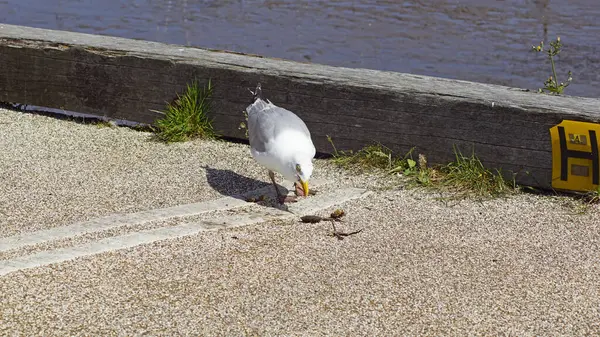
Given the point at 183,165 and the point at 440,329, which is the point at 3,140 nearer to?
the point at 183,165

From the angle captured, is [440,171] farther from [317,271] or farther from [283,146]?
[317,271]

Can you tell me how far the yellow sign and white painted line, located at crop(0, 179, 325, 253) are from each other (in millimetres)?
1566

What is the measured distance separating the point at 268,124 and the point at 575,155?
1.65m

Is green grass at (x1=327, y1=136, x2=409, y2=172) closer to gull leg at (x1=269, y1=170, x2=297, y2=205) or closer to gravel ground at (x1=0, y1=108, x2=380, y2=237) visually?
gravel ground at (x1=0, y1=108, x2=380, y2=237)

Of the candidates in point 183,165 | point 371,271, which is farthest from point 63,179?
point 371,271

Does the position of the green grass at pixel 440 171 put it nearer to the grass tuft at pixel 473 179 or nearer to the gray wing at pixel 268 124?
the grass tuft at pixel 473 179

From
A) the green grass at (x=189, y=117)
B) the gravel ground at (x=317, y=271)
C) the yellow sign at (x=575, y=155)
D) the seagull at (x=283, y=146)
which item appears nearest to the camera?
the gravel ground at (x=317, y=271)

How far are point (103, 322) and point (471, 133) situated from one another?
2582 mm

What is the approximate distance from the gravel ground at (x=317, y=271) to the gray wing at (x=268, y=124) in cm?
40

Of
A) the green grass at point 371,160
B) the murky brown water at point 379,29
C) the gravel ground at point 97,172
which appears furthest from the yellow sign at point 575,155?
the murky brown water at point 379,29

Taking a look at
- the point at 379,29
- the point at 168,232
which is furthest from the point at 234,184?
the point at 379,29

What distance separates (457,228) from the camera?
464 cm

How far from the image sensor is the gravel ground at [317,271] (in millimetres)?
3535

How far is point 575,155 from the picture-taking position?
498cm
